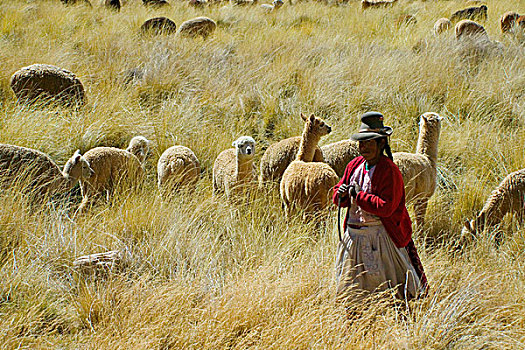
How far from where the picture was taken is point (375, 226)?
10.8 ft

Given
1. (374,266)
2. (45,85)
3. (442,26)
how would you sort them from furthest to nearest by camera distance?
(442,26)
(45,85)
(374,266)

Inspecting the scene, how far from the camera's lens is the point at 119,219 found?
4586mm

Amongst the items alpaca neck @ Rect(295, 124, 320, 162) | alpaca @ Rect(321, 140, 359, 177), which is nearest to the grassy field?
alpaca neck @ Rect(295, 124, 320, 162)

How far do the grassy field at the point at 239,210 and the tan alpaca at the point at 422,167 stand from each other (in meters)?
0.34

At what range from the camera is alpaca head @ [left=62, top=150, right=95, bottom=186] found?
4.78m

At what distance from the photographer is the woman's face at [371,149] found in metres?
3.14

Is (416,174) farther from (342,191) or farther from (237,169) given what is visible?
(342,191)

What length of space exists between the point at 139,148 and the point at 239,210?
1531 millimetres

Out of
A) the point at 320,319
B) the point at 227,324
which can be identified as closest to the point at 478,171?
the point at 320,319

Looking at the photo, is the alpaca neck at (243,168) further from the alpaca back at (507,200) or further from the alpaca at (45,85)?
the alpaca at (45,85)

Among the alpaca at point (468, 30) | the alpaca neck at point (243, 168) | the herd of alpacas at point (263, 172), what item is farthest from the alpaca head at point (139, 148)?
the alpaca at point (468, 30)

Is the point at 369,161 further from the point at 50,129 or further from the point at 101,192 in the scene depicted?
the point at 50,129

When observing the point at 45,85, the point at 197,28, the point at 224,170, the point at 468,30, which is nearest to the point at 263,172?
the point at 224,170

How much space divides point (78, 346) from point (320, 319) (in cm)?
151
